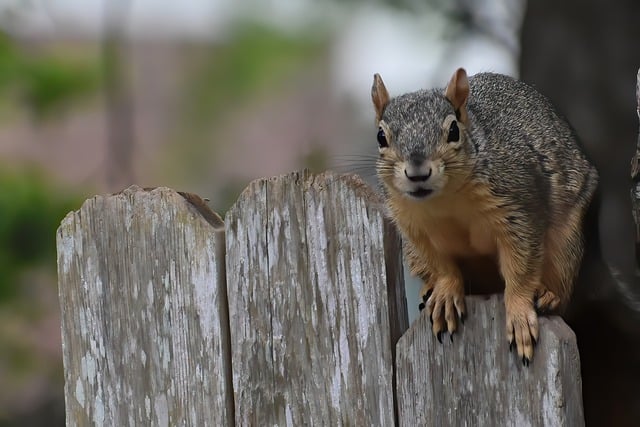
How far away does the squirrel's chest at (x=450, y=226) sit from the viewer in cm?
187

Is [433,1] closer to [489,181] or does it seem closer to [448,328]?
[489,181]

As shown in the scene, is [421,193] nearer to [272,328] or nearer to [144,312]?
[272,328]

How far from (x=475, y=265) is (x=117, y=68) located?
1.68 metres

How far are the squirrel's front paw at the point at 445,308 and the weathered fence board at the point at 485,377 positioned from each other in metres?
0.01

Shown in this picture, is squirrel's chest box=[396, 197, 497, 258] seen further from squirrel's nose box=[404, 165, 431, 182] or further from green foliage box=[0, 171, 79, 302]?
green foliage box=[0, 171, 79, 302]

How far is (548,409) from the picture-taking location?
1541 millimetres

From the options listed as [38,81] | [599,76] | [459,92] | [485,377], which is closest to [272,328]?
[485,377]

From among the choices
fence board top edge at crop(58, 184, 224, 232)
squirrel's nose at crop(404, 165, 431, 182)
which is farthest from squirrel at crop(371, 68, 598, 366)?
fence board top edge at crop(58, 184, 224, 232)

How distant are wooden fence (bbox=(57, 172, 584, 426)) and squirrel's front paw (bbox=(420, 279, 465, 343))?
2 centimetres

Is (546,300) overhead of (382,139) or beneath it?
beneath

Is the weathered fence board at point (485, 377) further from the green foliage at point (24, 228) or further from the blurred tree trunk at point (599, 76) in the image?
the blurred tree trunk at point (599, 76)

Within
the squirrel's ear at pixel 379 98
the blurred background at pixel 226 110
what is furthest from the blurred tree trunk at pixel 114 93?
the squirrel's ear at pixel 379 98

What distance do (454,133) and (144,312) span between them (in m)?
0.63

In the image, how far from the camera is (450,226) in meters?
1.92
